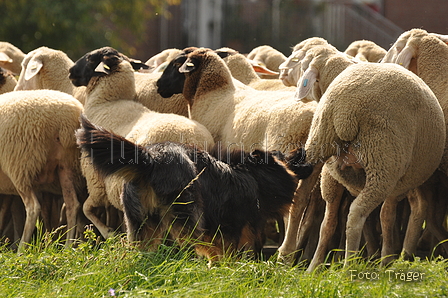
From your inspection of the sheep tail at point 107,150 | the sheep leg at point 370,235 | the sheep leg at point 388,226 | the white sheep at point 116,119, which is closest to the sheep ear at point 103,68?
the white sheep at point 116,119

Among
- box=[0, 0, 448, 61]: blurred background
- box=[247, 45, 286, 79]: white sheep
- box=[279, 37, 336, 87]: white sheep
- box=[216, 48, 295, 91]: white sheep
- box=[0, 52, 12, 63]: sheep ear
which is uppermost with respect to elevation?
box=[279, 37, 336, 87]: white sheep

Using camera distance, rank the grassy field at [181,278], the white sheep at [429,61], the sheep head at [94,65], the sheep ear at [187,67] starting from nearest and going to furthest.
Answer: the grassy field at [181,278], the white sheep at [429,61], the sheep ear at [187,67], the sheep head at [94,65]

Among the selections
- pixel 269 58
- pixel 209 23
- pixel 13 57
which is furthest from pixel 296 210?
pixel 209 23

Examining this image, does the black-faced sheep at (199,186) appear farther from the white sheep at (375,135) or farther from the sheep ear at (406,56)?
the sheep ear at (406,56)

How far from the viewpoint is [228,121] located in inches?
231

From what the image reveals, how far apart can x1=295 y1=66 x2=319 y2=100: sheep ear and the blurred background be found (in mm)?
11813

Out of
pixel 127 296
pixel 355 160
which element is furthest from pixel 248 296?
pixel 355 160

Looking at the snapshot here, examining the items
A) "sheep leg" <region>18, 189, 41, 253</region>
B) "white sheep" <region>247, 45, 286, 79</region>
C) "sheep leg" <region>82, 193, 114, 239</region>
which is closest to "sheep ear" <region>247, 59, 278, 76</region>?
"white sheep" <region>247, 45, 286, 79</region>

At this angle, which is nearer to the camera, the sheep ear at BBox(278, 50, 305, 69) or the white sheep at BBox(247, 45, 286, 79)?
the sheep ear at BBox(278, 50, 305, 69)

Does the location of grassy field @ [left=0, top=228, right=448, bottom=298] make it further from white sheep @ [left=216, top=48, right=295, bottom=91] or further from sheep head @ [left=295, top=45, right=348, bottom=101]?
white sheep @ [left=216, top=48, right=295, bottom=91]

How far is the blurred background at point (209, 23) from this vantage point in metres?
16.3

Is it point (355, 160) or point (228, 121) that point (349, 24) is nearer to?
point (228, 121)

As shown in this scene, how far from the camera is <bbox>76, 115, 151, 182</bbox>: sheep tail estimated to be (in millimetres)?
3752

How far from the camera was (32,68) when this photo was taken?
715cm
